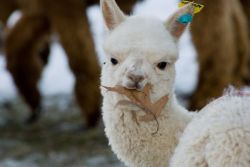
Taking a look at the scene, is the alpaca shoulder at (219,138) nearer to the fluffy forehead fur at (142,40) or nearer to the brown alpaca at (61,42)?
the fluffy forehead fur at (142,40)

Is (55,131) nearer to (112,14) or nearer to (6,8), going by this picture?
(6,8)

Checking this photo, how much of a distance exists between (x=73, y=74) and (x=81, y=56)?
0.75 feet

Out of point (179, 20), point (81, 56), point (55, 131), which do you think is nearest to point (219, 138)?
point (179, 20)

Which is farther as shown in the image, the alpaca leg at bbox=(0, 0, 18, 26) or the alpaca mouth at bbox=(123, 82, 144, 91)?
the alpaca leg at bbox=(0, 0, 18, 26)

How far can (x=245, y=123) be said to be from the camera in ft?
6.33

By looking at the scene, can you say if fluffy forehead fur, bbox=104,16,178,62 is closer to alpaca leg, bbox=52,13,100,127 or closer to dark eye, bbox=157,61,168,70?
dark eye, bbox=157,61,168,70

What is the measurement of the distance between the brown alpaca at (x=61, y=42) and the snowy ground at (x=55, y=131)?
0.88 feet

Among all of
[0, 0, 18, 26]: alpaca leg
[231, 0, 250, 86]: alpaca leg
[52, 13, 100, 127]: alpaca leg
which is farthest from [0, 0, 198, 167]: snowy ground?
[231, 0, 250, 86]: alpaca leg

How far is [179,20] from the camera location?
7.62ft

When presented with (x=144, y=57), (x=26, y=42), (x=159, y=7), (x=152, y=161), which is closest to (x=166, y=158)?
(x=152, y=161)

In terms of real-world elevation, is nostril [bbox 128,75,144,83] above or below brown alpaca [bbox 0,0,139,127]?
above

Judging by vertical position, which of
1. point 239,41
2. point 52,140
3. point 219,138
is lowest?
point 52,140

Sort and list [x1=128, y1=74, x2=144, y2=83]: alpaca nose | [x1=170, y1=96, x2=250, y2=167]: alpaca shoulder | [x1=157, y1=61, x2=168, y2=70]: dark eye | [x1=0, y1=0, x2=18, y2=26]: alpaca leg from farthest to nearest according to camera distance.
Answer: [x1=0, y1=0, x2=18, y2=26]: alpaca leg
[x1=157, y1=61, x2=168, y2=70]: dark eye
[x1=128, y1=74, x2=144, y2=83]: alpaca nose
[x1=170, y1=96, x2=250, y2=167]: alpaca shoulder

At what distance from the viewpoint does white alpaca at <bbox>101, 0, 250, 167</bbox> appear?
1.95 m
